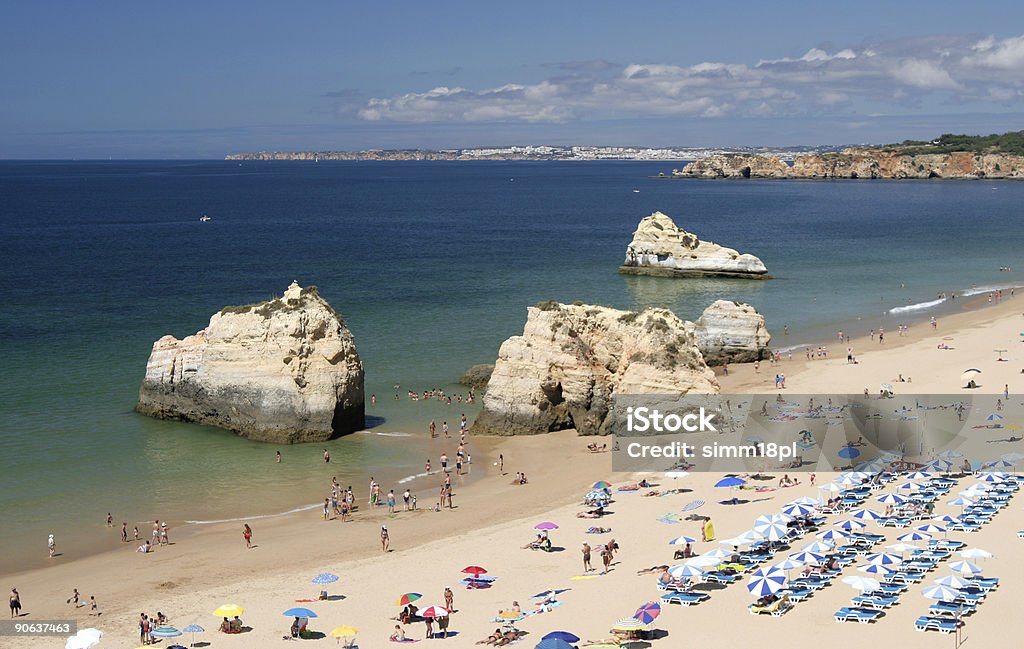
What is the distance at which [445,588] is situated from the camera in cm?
2523

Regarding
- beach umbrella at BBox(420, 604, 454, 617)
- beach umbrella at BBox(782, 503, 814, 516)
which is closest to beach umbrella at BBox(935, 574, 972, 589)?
beach umbrella at BBox(782, 503, 814, 516)

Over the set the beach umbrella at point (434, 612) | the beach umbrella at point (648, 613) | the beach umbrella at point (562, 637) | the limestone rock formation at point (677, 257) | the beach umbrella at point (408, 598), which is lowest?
the beach umbrella at point (408, 598)

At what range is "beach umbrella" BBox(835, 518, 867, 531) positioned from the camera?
27.0m

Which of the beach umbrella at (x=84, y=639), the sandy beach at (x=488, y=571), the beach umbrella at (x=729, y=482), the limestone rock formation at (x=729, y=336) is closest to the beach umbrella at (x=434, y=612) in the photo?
the sandy beach at (x=488, y=571)

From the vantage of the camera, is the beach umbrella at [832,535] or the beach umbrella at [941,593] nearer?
the beach umbrella at [941,593]

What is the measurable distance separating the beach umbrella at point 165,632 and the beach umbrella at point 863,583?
14.4 meters

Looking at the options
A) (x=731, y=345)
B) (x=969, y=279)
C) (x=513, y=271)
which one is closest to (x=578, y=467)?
(x=731, y=345)

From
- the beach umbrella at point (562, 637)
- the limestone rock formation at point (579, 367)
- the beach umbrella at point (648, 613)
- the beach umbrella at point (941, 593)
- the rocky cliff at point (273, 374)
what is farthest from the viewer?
the rocky cliff at point (273, 374)

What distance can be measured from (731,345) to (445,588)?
97.3 ft

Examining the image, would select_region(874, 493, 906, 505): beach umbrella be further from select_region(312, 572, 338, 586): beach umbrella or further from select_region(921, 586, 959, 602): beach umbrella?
select_region(312, 572, 338, 586): beach umbrella

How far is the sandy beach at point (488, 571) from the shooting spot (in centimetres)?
2219

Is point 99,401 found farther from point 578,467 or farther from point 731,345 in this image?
point 731,345

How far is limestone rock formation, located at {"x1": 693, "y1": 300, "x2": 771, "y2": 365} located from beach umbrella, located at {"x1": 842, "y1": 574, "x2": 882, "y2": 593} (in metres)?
28.6

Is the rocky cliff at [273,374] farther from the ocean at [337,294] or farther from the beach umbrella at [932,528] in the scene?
the beach umbrella at [932,528]
